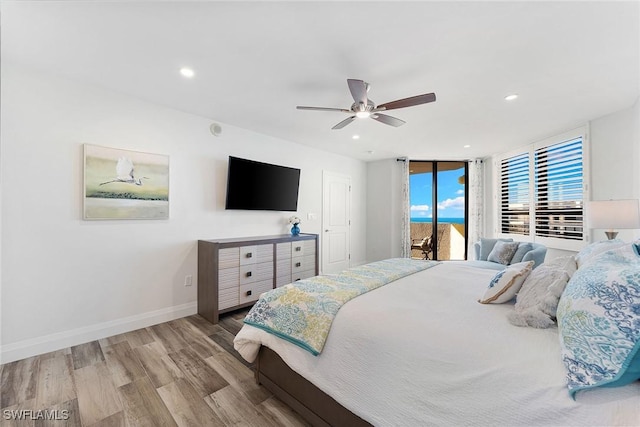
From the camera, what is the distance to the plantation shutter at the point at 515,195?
4703 millimetres

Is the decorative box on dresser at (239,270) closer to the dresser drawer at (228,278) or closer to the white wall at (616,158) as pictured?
the dresser drawer at (228,278)

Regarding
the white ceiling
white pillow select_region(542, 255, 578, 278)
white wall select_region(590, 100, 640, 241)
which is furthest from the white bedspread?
white wall select_region(590, 100, 640, 241)

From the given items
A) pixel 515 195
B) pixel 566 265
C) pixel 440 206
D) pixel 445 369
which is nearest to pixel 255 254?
pixel 445 369

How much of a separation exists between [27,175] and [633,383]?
162 inches

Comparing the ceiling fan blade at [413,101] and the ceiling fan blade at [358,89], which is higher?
the ceiling fan blade at [358,89]

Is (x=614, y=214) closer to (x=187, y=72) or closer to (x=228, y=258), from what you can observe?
(x=228, y=258)

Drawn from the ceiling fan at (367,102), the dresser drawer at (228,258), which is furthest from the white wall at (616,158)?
the dresser drawer at (228,258)

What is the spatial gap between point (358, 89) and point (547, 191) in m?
4.14

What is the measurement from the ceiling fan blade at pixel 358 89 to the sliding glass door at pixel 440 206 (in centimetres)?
411

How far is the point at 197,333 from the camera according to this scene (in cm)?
278

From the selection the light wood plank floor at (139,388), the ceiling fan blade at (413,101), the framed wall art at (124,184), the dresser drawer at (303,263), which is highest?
the ceiling fan blade at (413,101)

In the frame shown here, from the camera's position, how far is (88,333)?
257cm

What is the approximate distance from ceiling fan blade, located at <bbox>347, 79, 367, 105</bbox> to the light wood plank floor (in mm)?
2453

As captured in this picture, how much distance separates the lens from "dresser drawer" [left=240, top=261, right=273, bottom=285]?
3288 millimetres
